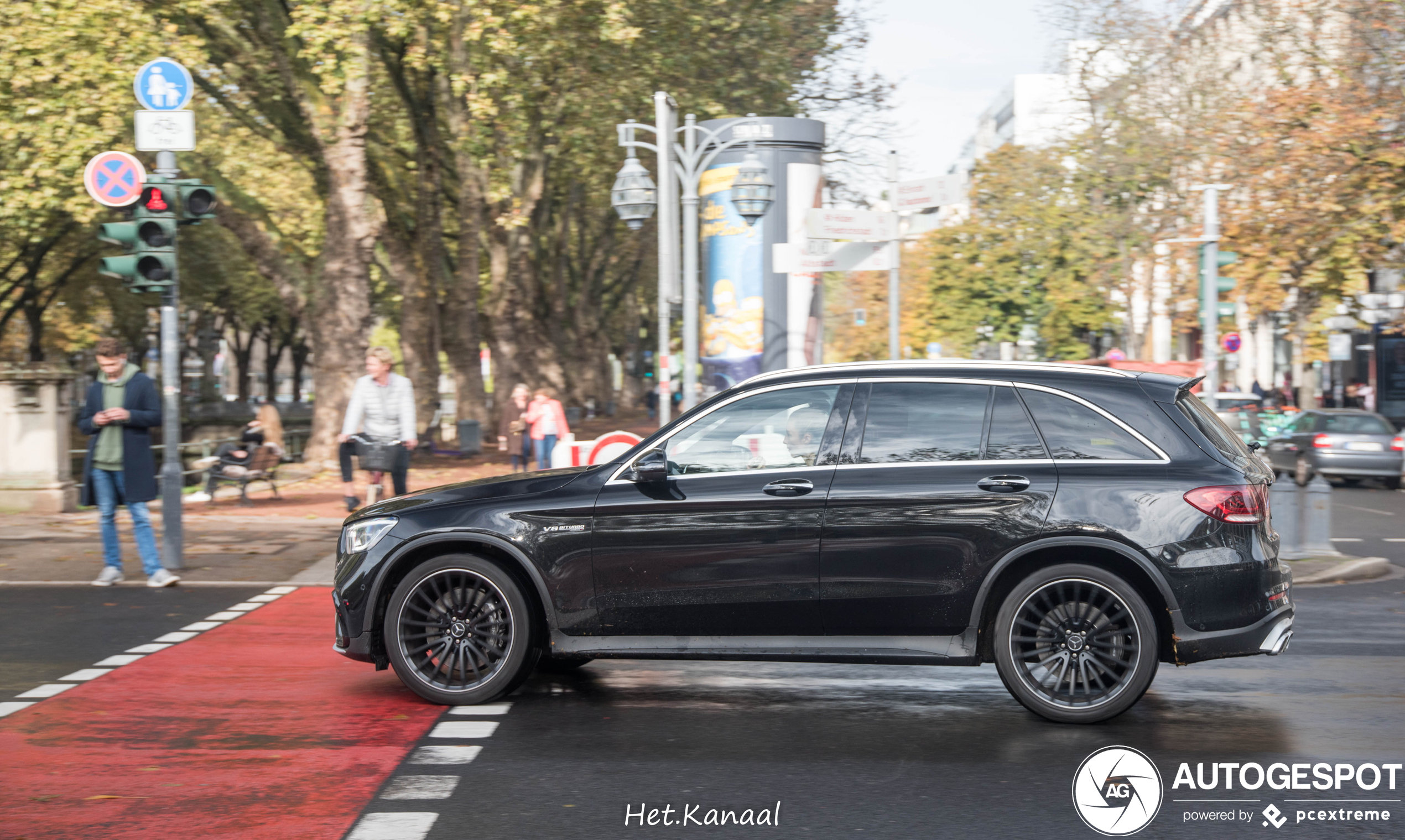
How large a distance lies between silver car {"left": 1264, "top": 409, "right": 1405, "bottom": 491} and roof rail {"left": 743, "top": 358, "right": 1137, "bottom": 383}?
19302 millimetres

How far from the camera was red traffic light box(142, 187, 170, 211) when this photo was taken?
11758 millimetres

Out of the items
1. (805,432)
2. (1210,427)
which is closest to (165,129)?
(805,432)

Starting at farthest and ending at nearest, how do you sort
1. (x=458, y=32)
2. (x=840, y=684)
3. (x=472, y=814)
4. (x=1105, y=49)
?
(x=1105, y=49), (x=458, y=32), (x=840, y=684), (x=472, y=814)

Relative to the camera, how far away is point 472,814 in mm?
5020

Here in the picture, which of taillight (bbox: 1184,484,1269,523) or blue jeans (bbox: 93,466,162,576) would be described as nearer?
taillight (bbox: 1184,484,1269,523)

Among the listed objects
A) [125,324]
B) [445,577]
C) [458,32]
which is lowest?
[445,577]

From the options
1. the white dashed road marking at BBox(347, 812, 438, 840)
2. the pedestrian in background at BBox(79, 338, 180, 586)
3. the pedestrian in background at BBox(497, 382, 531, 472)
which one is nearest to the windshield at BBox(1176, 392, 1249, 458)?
the white dashed road marking at BBox(347, 812, 438, 840)

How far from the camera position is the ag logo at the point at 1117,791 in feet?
16.3

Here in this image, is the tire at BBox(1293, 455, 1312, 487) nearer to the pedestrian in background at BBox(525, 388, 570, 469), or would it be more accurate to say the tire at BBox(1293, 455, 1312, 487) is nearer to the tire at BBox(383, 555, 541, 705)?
the pedestrian in background at BBox(525, 388, 570, 469)

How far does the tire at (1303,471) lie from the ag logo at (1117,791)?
21.1 metres

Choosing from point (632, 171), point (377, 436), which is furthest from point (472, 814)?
point (632, 171)

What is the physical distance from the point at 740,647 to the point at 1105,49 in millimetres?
34845

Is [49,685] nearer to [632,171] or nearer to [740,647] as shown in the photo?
[740,647]

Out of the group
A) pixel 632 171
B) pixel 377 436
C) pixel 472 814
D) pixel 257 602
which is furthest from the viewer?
pixel 632 171
